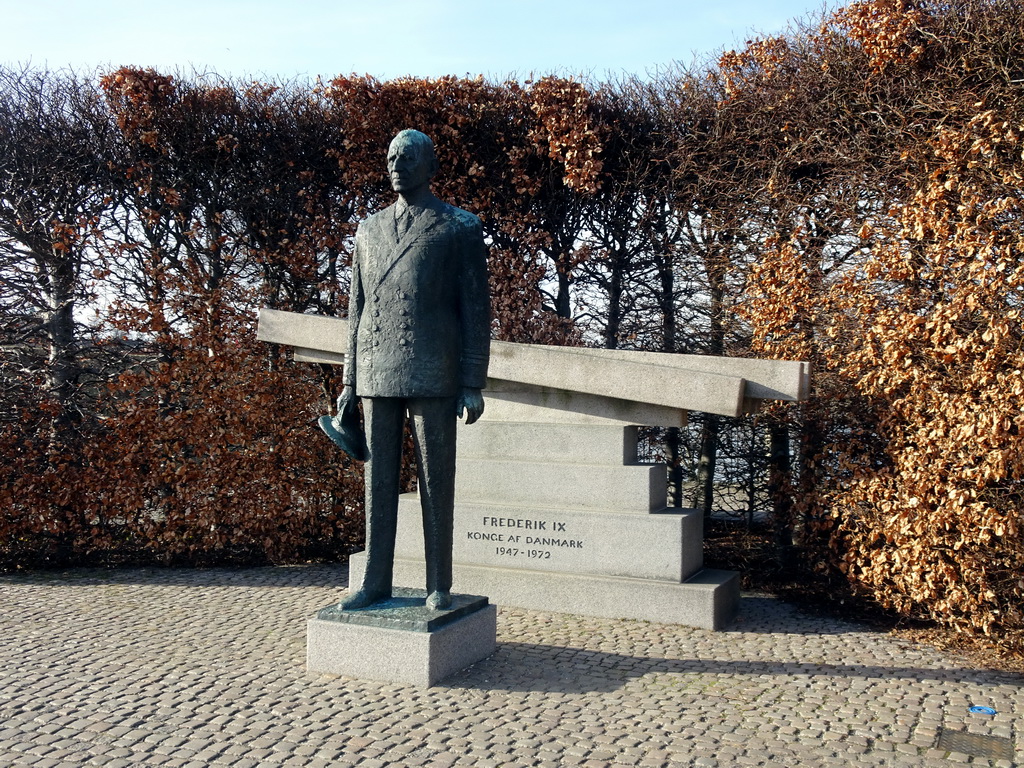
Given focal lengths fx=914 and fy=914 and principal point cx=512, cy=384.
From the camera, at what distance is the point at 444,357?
5.10 m

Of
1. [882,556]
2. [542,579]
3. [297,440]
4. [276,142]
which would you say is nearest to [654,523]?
[542,579]

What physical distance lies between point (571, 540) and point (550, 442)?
2.55 feet

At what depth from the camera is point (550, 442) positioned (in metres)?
7.12

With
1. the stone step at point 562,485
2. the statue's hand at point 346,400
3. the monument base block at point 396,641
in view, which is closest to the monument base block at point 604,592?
the stone step at point 562,485

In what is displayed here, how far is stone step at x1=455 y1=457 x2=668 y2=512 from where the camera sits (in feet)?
22.2

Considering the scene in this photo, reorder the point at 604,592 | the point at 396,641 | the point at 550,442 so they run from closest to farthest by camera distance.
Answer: the point at 396,641, the point at 604,592, the point at 550,442

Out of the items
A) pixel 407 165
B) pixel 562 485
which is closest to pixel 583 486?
pixel 562 485

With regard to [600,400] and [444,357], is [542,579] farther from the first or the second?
[444,357]

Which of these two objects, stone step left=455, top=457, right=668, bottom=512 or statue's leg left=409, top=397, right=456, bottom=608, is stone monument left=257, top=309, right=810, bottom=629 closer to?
stone step left=455, top=457, right=668, bottom=512

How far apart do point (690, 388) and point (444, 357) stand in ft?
6.62

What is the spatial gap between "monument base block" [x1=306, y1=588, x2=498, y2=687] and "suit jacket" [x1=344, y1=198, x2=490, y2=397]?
126 cm

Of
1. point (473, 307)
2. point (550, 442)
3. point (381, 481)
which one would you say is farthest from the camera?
point (550, 442)

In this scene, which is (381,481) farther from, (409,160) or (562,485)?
(562,485)

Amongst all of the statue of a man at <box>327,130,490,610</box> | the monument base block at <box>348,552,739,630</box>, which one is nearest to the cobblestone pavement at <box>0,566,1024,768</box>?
the monument base block at <box>348,552,739,630</box>
